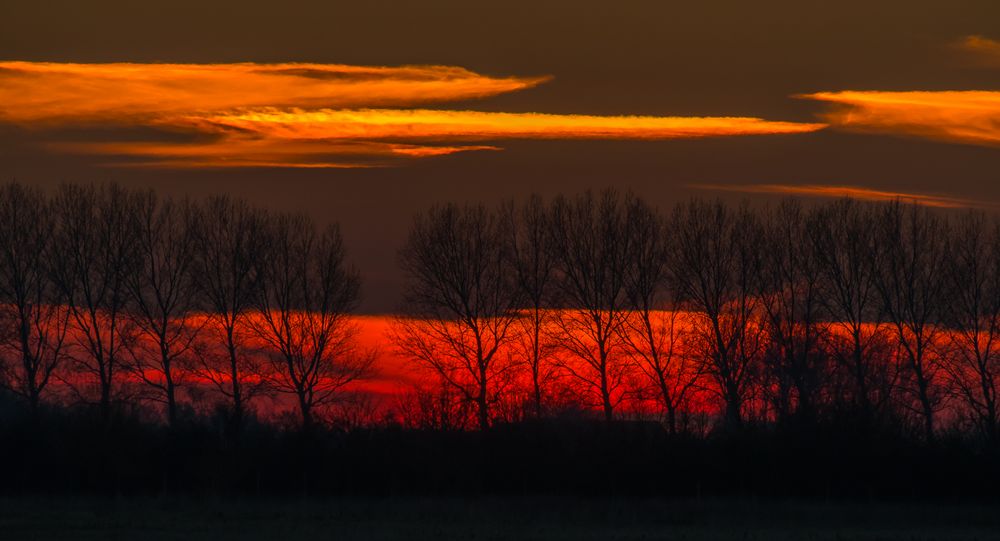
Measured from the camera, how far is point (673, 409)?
204ft

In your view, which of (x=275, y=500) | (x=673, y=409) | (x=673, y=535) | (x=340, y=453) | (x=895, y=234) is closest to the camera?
(x=673, y=535)

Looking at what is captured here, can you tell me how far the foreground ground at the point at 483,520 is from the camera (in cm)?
4103

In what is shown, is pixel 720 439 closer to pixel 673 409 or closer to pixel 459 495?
pixel 673 409

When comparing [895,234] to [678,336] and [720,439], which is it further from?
[720,439]

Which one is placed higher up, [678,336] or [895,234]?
[895,234]

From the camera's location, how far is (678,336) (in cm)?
6412

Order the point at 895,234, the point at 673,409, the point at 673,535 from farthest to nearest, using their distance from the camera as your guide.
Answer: the point at 895,234 → the point at 673,409 → the point at 673,535

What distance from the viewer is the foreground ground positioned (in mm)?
41031

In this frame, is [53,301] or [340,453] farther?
[53,301]

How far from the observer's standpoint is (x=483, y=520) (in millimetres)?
45875

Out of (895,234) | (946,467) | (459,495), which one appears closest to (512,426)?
(459,495)

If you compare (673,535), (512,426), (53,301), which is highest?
(53,301)

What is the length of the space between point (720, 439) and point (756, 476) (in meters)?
2.07

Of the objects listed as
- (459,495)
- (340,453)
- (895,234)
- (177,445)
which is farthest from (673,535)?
(895,234)
